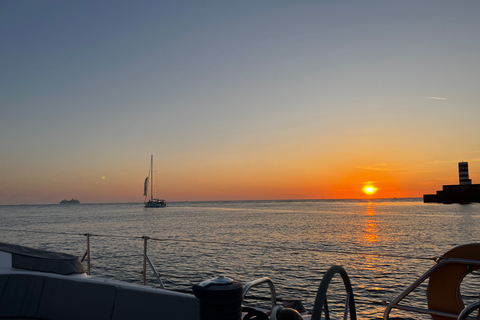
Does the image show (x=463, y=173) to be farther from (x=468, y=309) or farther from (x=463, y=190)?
(x=468, y=309)

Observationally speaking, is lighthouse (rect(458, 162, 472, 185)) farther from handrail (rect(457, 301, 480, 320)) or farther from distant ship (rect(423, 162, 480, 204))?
handrail (rect(457, 301, 480, 320))

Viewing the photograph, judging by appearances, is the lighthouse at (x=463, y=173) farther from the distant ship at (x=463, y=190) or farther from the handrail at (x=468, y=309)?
the handrail at (x=468, y=309)

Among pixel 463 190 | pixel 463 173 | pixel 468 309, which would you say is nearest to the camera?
pixel 468 309

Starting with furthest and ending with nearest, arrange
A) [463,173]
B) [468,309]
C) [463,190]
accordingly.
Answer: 1. [463,190]
2. [463,173]
3. [468,309]

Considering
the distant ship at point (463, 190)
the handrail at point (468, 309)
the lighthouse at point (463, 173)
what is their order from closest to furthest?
the handrail at point (468, 309) < the distant ship at point (463, 190) < the lighthouse at point (463, 173)

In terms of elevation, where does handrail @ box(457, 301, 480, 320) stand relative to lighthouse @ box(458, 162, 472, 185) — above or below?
below

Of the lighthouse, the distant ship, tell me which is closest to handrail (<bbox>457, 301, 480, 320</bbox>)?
the distant ship

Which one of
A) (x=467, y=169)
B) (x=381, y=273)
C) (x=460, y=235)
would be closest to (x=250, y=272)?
(x=381, y=273)

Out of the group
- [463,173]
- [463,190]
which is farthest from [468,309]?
[463,190]

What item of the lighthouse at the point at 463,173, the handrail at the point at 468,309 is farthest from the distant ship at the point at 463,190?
the handrail at the point at 468,309

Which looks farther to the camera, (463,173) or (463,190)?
(463,190)

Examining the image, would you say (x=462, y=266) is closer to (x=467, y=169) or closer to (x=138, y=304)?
(x=138, y=304)

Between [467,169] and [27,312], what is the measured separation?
8307 cm

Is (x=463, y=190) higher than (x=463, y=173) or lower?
lower
